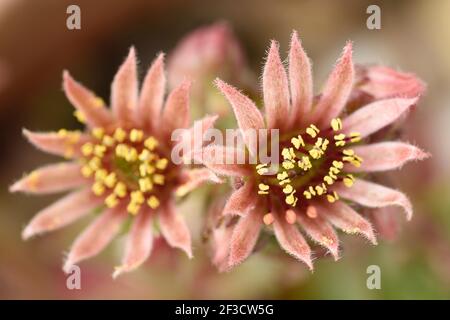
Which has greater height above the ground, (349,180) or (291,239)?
(349,180)

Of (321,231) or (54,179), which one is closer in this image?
(321,231)

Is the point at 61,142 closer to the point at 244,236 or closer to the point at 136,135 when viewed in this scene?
the point at 136,135

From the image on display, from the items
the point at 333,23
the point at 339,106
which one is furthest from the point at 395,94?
the point at 333,23

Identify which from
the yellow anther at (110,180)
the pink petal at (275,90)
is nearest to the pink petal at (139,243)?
the yellow anther at (110,180)

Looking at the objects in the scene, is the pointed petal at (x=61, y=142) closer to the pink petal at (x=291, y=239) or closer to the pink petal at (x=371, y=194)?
the pink petal at (x=291, y=239)

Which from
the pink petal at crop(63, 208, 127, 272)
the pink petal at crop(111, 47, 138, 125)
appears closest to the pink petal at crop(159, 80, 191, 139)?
the pink petal at crop(111, 47, 138, 125)

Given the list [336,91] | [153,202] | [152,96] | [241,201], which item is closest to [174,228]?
[153,202]

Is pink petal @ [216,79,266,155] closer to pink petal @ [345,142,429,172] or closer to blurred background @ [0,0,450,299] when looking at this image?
pink petal @ [345,142,429,172]
